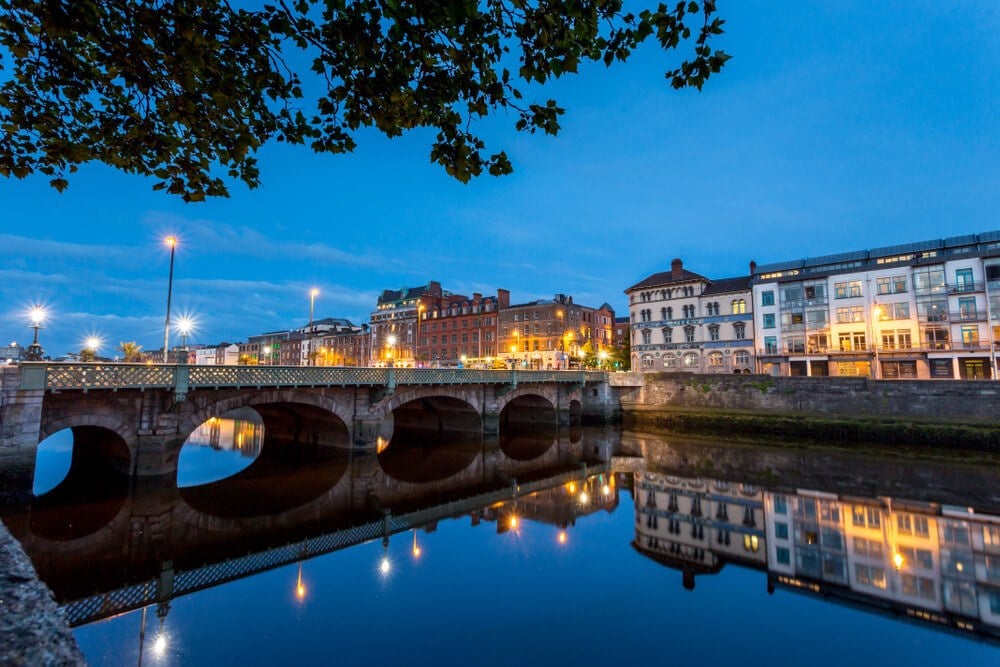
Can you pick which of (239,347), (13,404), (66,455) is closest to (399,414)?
(66,455)

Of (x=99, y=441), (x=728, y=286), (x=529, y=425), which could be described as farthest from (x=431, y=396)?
(x=728, y=286)

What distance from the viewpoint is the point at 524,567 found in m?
13.7

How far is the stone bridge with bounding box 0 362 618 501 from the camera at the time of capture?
16281 mm

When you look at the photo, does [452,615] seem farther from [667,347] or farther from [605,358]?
[605,358]

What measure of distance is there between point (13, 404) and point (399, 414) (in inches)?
1262

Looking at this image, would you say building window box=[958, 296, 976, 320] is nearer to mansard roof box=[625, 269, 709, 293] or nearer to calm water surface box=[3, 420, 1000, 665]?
mansard roof box=[625, 269, 709, 293]

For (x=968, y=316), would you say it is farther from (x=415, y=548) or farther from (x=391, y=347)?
(x=391, y=347)

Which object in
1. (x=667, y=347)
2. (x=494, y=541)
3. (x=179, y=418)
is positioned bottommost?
(x=494, y=541)

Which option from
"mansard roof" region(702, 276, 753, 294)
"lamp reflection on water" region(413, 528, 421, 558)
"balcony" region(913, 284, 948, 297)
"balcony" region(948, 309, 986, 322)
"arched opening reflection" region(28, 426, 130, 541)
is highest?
"mansard roof" region(702, 276, 753, 294)

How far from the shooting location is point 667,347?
193 feet

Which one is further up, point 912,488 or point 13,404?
point 13,404

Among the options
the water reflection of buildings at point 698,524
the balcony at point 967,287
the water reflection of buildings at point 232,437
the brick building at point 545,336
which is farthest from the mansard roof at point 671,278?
the water reflection of buildings at point 232,437

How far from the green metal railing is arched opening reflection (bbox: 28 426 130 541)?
389 cm

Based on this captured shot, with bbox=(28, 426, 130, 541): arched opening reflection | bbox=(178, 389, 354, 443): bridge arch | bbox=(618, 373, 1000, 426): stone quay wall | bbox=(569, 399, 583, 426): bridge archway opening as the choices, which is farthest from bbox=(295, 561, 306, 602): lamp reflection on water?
bbox=(618, 373, 1000, 426): stone quay wall
